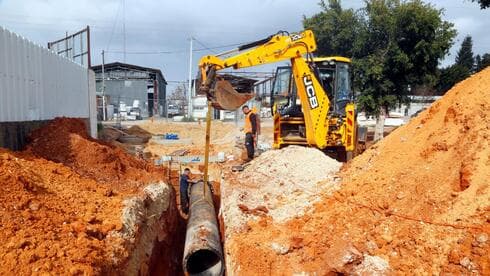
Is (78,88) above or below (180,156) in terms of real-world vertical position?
above

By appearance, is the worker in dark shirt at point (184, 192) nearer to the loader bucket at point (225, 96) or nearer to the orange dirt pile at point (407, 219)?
the loader bucket at point (225, 96)

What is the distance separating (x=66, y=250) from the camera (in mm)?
4039

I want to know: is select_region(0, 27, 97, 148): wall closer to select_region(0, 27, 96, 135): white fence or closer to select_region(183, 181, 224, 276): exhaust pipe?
select_region(0, 27, 96, 135): white fence

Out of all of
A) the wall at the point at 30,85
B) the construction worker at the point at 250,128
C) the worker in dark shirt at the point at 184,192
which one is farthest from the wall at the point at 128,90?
the worker in dark shirt at the point at 184,192

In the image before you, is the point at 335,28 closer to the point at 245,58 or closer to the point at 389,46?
the point at 389,46

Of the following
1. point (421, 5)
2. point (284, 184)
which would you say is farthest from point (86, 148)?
point (421, 5)

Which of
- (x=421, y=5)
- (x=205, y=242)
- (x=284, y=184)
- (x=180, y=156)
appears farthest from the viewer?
(x=421, y=5)

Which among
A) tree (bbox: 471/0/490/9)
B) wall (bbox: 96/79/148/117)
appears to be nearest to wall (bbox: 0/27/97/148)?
tree (bbox: 471/0/490/9)

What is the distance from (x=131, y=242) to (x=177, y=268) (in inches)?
107

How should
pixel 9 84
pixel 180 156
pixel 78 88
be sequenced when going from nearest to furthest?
pixel 9 84 < pixel 78 88 < pixel 180 156

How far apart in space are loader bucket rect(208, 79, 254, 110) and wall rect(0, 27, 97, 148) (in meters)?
3.37

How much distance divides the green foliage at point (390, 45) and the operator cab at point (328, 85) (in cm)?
1129

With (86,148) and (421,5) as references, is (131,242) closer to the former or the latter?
(86,148)

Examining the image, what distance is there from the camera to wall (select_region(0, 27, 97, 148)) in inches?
275
